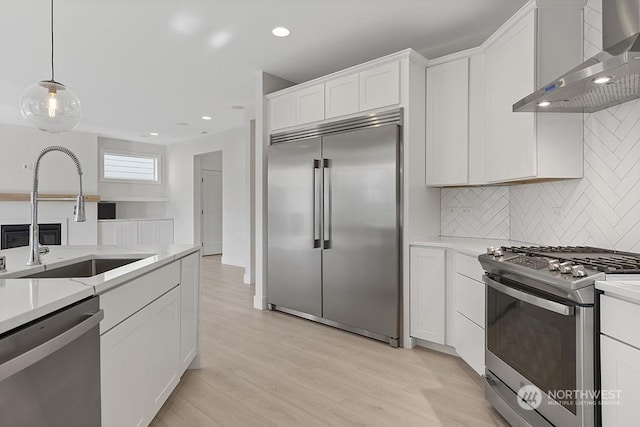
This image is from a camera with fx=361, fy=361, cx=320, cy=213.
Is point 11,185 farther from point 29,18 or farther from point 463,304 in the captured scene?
point 463,304

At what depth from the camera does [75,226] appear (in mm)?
7012

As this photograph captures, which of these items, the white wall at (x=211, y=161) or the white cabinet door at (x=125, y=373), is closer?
the white cabinet door at (x=125, y=373)

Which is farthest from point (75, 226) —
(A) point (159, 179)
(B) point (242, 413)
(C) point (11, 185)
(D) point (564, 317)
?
(D) point (564, 317)

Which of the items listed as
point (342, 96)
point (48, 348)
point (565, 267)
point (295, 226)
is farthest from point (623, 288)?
point (295, 226)

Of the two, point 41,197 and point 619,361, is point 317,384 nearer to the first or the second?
point 619,361

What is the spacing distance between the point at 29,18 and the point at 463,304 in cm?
418

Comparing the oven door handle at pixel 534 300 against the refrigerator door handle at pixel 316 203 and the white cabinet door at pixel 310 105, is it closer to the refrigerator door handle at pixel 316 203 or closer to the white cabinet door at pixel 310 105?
the refrigerator door handle at pixel 316 203

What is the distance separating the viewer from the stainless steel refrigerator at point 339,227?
10.2 feet

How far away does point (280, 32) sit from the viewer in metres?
3.27

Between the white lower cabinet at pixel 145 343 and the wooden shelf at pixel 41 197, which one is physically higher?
the wooden shelf at pixel 41 197

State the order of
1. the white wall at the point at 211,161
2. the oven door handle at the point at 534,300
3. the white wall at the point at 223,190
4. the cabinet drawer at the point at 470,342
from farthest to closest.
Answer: the white wall at the point at 211,161
the white wall at the point at 223,190
the cabinet drawer at the point at 470,342
the oven door handle at the point at 534,300

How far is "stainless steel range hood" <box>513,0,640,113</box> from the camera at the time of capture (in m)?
1.53

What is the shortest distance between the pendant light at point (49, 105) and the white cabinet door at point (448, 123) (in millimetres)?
2803

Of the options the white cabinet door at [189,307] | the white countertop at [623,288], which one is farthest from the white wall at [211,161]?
the white countertop at [623,288]
